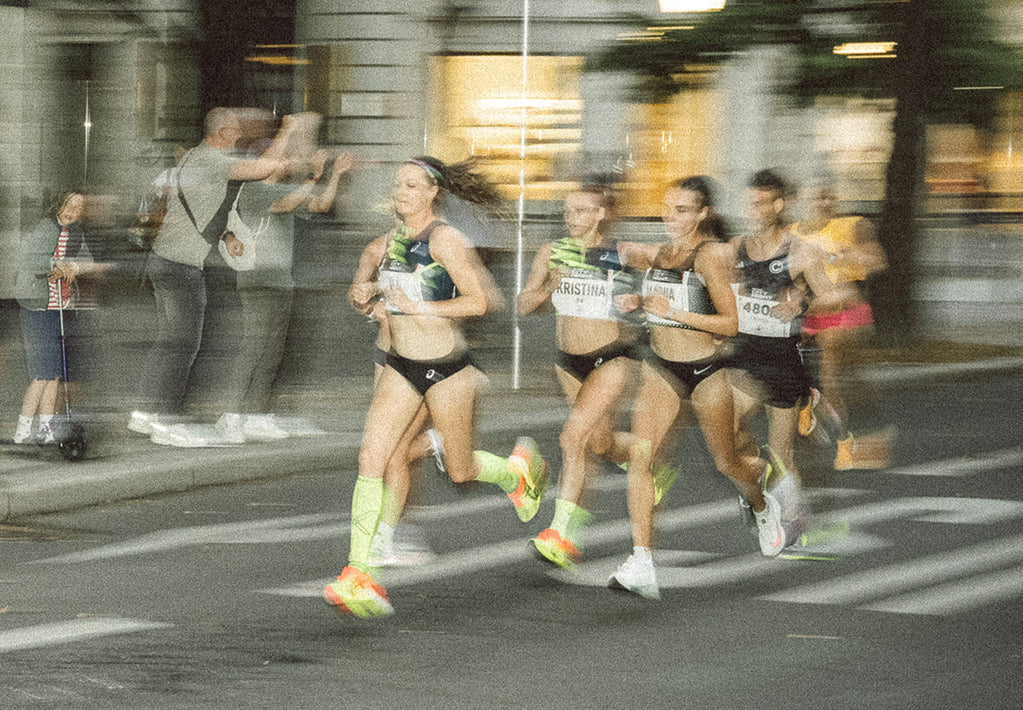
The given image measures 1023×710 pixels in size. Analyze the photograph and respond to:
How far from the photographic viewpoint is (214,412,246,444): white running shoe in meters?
11.1

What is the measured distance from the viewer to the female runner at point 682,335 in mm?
7391

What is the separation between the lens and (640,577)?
23.7ft

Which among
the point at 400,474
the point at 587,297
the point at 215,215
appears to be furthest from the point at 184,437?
the point at 587,297

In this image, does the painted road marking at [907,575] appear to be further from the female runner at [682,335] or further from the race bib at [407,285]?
the race bib at [407,285]

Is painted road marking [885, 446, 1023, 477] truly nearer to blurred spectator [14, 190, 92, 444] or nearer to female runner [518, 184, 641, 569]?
female runner [518, 184, 641, 569]

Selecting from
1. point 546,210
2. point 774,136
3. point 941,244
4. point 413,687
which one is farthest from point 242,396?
point 941,244

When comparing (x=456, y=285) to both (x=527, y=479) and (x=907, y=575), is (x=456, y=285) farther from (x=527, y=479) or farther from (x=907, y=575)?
(x=907, y=575)

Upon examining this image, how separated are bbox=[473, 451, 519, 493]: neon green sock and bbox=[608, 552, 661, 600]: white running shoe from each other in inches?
31.7

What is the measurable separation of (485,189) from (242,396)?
4106mm

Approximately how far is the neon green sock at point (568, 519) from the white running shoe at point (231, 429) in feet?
12.5

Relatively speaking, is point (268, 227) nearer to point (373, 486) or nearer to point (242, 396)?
point (242, 396)

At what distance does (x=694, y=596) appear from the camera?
7.27 m

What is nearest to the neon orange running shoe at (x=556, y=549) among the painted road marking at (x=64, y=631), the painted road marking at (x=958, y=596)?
the painted road marking at (x=958, y=596)

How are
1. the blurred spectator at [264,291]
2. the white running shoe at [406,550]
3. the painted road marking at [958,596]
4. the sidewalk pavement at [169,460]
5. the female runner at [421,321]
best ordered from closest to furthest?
the female runner at [421,321]
the painted road marking at [958,596]
the white running shoe at [406,550]
the sidewalk pavement at [169,460]
the blurred spectator at [264,291]
